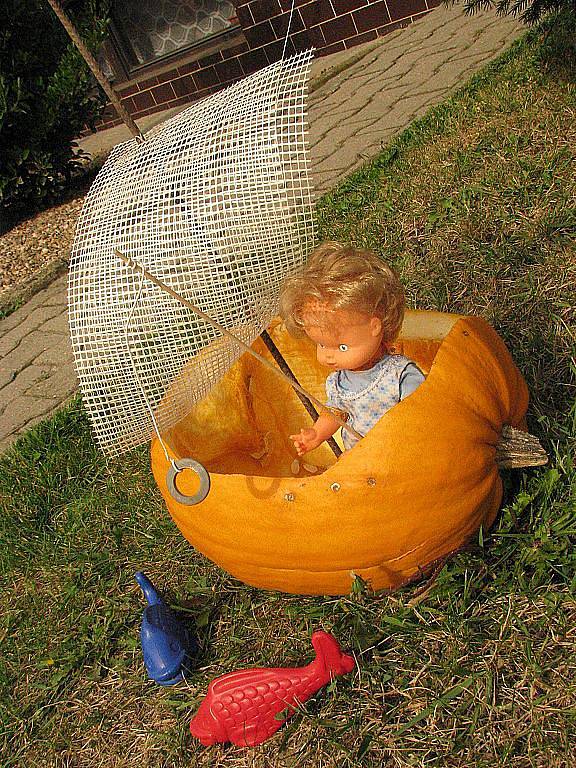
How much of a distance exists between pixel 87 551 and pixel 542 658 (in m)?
1.62

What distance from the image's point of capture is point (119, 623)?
7.88 ft

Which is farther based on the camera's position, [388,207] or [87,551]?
[388,207]

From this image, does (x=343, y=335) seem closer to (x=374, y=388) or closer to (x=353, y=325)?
(x=353, y=325)

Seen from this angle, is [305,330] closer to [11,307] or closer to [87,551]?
[87,551]

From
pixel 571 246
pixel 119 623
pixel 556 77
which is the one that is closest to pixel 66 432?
pixel 119 623

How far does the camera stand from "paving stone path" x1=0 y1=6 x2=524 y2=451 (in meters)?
4.36

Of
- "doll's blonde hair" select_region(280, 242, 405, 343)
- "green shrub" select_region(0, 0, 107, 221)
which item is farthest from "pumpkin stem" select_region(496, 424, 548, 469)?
"green shrub" select_region(0, 0, 107, 221)

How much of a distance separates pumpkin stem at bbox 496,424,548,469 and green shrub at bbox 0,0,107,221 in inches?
215

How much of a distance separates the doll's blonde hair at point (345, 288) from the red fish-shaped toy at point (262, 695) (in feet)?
2.53

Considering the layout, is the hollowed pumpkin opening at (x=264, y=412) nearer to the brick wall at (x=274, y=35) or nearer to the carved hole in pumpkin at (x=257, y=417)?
the carved hole in pumpkin at (x=257, y=417)

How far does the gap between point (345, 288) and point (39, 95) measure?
5.54m

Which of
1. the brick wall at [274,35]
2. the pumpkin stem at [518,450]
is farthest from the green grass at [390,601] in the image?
the brick wall at [274,35]

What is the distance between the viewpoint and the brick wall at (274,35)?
7309mm

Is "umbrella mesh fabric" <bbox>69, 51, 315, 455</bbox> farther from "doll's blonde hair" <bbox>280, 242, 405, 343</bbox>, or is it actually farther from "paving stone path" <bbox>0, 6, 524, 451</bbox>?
"paving stone path" <bbox>0, 6, 524, 451</bbox>
